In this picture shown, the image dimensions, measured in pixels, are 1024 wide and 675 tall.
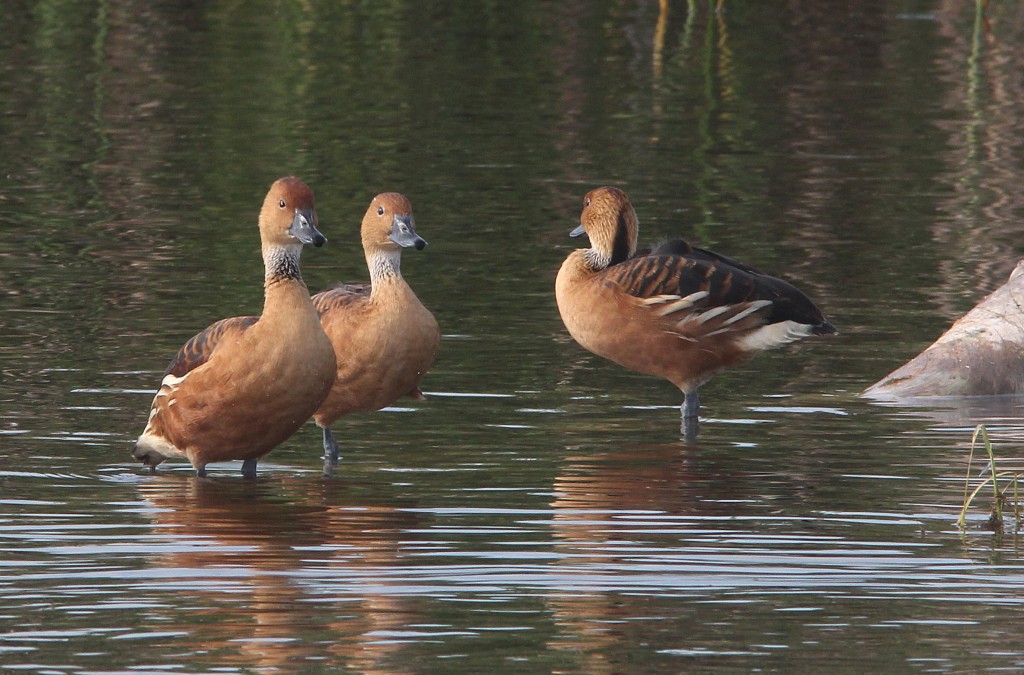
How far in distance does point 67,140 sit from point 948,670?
1719 centimetres

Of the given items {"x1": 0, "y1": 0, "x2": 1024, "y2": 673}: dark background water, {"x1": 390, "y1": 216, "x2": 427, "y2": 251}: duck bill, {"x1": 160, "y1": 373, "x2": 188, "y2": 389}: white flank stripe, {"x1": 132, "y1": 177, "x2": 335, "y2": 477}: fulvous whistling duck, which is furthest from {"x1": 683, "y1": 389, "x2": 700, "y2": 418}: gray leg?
{"x1": 160, "y1": 373, "x2": 188, "y2": 389}: white flank stripe

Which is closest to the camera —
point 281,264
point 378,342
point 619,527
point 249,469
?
point 619,527

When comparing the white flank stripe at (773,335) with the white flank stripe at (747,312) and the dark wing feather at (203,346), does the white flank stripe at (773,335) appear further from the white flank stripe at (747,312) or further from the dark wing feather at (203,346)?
the dark wing feather at (203,346)

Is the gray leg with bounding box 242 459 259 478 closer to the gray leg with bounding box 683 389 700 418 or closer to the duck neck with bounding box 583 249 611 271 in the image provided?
the gray leg with bounding box 683 389 700 418

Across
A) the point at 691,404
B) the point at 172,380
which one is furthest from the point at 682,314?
the point at 172,380

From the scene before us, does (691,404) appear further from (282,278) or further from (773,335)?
(282,278)

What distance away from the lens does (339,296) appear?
1086cm

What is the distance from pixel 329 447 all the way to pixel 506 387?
5.98ft

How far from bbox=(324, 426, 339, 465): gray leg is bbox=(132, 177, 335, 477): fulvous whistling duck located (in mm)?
455

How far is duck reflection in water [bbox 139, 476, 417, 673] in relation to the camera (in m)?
6.93

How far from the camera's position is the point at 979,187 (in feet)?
66.0

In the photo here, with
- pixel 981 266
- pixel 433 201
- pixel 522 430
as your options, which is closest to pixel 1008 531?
pixel 522 430

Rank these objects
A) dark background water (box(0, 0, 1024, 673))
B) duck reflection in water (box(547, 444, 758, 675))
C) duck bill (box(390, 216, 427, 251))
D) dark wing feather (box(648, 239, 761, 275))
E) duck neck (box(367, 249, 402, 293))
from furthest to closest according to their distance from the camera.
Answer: dark wing feather (box(648, 239, 761, 275)), duck bill (box(390, 216, 427, 251)), duck neck (box(367, 249, 402, 293)), dark background water (box(0, 0, 1024, 673)), duck reflection in water (box(547, 444, 758, 675))

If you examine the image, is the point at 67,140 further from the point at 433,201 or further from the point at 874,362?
the point at 874,362
